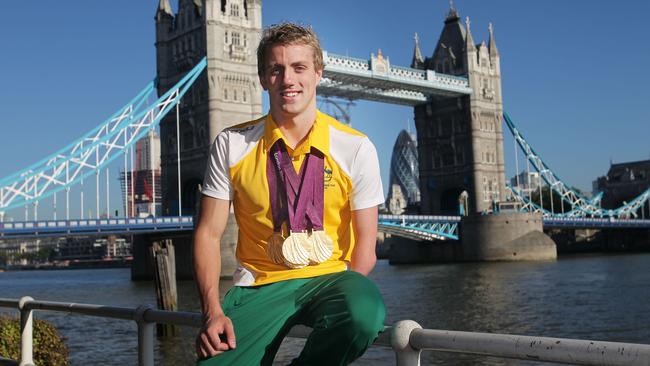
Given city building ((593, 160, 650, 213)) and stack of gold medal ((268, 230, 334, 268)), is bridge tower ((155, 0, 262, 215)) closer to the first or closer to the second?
stack of gold medal ((268, 230, 334, 268))

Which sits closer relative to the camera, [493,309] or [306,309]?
[306,309]

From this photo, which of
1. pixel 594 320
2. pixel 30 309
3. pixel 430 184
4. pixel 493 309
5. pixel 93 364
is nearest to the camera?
pixel 30 309

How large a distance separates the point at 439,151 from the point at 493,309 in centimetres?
4262

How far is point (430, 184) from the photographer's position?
62.1 m

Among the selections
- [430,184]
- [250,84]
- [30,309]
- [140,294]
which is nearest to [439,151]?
[430,184]

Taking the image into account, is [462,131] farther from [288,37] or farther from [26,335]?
[288,37]

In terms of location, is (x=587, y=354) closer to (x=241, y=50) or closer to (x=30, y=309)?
(x=30, y=309)

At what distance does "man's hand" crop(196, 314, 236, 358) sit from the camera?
2584 mm

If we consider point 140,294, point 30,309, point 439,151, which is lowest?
point 140,294

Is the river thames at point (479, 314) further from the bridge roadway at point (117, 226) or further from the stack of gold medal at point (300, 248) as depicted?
the stack of gold medal at point (300, 248)

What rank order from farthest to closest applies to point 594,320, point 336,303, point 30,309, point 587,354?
point 594,320 < point 30,309 < point 336,303 < point 587,354

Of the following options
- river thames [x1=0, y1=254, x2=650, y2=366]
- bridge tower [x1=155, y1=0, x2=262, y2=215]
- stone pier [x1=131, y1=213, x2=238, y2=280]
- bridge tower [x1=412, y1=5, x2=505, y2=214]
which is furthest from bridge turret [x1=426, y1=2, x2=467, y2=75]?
river thames [x1=0, y1=254, x2=650, y2=366]

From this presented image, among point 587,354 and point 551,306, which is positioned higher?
point 587,354

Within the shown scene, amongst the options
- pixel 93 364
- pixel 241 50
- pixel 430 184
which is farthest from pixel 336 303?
pixel 430 184
